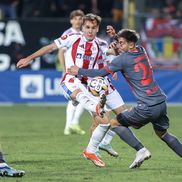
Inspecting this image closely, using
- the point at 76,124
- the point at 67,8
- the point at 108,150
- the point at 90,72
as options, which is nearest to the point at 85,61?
the point at 108,150

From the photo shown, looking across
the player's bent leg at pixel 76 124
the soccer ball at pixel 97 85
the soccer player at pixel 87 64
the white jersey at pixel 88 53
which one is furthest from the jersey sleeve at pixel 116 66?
the player's bent leg at pixel 76 124

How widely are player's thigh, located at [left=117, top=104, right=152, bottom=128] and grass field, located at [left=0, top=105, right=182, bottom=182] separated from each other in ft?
1.97

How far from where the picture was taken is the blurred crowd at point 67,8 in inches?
1074

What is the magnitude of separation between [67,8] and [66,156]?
16542 millimetres

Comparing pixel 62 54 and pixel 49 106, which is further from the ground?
pixel 62 54

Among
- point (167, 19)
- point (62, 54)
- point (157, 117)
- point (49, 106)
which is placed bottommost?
point (49, 106)

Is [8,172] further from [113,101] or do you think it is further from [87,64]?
[87,64]

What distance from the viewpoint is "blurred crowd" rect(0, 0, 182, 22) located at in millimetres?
27281

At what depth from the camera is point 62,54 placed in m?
15.2

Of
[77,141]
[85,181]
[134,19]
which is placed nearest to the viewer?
[85,181]

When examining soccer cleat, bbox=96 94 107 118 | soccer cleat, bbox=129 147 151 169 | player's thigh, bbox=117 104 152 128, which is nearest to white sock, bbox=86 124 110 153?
soccer cleat, bbox=96 94 107 118

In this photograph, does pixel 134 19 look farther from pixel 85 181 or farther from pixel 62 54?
pixel 85 181

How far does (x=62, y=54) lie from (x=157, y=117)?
Result: 538 cm

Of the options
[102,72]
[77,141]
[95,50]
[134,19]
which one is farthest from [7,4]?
[102,72]
